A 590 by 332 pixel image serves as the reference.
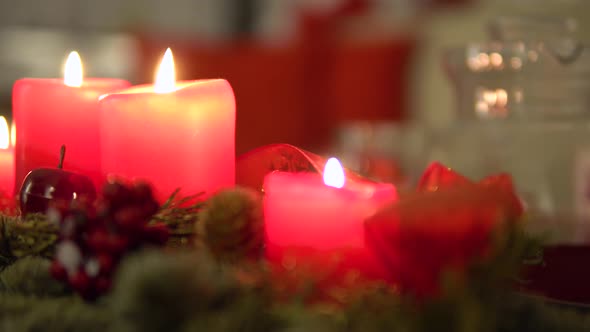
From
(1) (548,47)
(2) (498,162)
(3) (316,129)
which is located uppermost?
(1) (548,47)

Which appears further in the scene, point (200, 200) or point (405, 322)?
point (200, 200)

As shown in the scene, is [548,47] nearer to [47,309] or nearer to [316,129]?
[47,309]

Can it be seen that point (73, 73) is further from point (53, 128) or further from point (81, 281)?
point (81, 281)

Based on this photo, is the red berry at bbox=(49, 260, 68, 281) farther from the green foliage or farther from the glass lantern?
the glass lantern

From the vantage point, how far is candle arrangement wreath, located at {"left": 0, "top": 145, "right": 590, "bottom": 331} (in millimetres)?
319

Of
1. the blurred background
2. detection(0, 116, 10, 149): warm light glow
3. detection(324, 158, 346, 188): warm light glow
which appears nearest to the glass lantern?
the blurred background

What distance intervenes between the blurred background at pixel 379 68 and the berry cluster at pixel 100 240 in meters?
0.61

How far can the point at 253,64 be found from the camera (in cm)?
338

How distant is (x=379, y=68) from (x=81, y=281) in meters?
2.78

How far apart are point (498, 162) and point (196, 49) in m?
2.23

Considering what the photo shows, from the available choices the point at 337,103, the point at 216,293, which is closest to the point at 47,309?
the point at 216,293

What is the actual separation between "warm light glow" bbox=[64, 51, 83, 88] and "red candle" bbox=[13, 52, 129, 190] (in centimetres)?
2

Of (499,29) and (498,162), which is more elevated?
(499,29)

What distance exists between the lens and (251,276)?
386 millimetres
